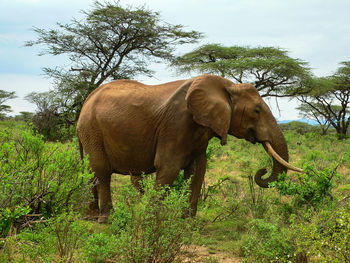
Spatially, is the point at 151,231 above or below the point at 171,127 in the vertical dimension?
below

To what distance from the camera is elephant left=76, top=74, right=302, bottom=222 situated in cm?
533

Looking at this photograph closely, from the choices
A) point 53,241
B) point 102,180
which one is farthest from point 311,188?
point 53,241

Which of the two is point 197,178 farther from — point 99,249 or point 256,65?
point 256,65

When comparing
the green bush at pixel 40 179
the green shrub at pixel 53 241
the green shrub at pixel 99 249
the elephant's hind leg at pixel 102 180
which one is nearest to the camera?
the green shrub at pixel 53 241

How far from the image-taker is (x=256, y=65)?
24.2 m

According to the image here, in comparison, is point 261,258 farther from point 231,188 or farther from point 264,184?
point 231,188

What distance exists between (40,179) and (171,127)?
195 centimetres

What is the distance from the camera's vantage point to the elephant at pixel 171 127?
17.5ft

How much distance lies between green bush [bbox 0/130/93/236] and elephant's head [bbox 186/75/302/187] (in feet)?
5.95

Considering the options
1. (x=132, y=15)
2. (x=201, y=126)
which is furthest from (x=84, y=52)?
(x=201, y=126)

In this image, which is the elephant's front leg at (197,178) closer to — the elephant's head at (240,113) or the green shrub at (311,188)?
the elephant's head at (240,113)

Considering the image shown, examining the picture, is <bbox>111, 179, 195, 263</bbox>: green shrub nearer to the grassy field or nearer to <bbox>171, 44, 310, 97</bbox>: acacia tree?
the grassy field

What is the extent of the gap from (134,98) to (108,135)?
2.28 feet

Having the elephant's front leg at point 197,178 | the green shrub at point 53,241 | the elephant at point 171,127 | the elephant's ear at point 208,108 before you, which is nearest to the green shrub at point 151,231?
the green shrub at point 53,241
